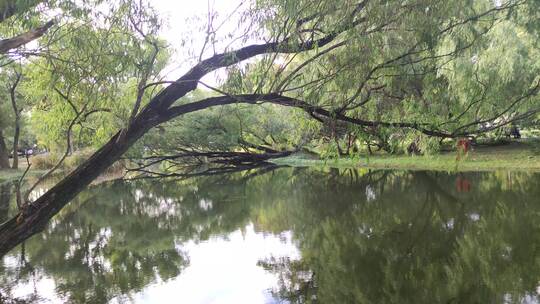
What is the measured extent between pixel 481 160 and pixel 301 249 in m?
11.5

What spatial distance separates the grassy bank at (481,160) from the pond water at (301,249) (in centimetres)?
130

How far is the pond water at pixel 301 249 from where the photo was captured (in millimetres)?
6176

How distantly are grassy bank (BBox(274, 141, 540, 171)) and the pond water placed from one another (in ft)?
4.26

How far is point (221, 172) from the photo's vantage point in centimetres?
2336

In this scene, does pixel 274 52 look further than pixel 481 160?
No

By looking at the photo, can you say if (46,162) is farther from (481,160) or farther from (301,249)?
(481,160)

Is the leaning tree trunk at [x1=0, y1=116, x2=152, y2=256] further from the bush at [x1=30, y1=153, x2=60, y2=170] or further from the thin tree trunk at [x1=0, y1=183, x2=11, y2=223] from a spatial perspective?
the bush at [x1=30, y1=153, x2=60, y2=170]

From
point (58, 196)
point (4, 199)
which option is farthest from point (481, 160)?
point (4, 199)

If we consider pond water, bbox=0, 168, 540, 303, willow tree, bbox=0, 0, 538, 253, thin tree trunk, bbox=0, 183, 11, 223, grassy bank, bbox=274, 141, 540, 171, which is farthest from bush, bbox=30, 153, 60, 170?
willow tree, bbox=0, 0, 538, 253

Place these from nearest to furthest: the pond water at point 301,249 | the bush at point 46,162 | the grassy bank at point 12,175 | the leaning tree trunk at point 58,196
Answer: the leaning tree trunk at point 58,196
the pond water at point 301,249
the grassy bank at point 12,175
the bush at point 46,162

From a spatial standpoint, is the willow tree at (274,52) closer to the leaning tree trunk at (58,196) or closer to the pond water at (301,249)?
the leaning tree trunk at (58,196)

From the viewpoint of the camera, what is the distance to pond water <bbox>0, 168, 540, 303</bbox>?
20.3ft

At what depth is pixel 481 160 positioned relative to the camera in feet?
56.6

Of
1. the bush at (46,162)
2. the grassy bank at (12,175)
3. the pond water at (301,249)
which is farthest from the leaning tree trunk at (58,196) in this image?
the bush at (46,162)
